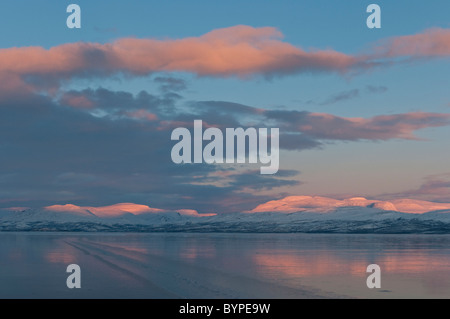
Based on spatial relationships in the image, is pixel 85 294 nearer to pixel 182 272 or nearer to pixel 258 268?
pixel 182 272

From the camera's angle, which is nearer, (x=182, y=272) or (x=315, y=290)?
(x=315, y=290)

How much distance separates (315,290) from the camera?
3162 cm

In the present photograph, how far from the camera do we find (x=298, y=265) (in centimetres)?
4694
